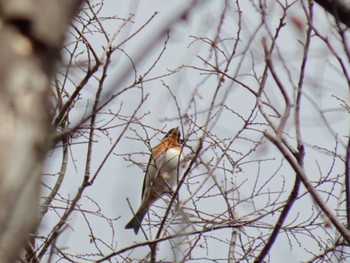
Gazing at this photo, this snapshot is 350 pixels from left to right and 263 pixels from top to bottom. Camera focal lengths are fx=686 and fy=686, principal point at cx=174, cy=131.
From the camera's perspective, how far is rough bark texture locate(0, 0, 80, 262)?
0.72 m

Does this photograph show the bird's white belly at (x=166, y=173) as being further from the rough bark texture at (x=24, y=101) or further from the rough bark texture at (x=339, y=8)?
the rough bark texture at (x=24, y=101)

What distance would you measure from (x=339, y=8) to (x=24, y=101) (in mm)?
1781

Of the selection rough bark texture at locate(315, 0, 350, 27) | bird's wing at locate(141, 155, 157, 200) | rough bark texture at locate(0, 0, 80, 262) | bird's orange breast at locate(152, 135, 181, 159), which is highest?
bird's orange breast at locate(152, 135, 181, 159)

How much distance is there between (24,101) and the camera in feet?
2.45

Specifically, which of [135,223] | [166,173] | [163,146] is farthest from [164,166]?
[135,223]

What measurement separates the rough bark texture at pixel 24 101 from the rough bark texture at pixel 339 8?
5.57ft

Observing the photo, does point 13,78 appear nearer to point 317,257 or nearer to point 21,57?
point 21,57

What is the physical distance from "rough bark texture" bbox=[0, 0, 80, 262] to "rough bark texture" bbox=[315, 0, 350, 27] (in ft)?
5.57

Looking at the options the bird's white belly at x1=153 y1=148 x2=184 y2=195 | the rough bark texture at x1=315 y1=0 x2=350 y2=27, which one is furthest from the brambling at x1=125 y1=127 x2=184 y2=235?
the rough bark texture at x1=315 y1=0 x2=350 y2=27

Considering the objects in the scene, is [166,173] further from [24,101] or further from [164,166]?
[24,101]

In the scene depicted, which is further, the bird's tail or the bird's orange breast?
the bird's orange breast

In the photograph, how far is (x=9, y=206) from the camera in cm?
71

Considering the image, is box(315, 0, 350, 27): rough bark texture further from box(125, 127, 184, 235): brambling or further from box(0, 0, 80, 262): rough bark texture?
box(125, 127, 184, 235): brambling

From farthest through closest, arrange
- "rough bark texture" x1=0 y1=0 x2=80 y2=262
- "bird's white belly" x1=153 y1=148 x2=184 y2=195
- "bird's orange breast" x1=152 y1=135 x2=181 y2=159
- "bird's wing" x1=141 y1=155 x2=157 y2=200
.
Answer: "bird's orange breast" x1=152 y1=135 x2=181 y2=159, "bird's white belly" x1=153 y1=148 x2=184 y2=195, "bird's wing" x1=141 y1=155 x2=157 y2=200, "rough bark texture" x1=0 y1=0 x2=80 y2=262
